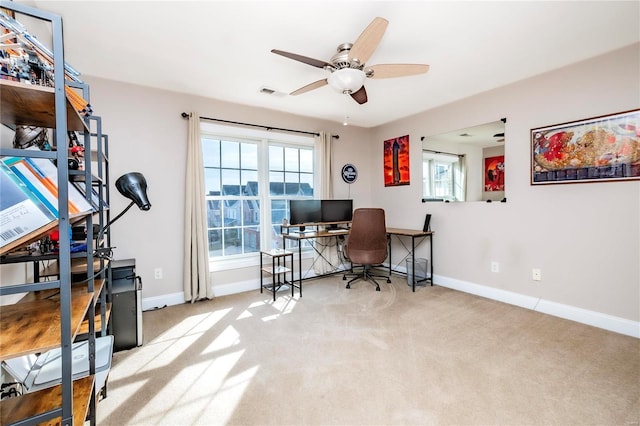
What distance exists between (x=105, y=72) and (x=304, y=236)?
2640mm

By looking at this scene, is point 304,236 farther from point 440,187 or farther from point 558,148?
point 558,148

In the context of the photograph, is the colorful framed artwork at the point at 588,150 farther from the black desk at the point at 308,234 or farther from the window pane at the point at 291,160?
the window pane at the point at 291,160

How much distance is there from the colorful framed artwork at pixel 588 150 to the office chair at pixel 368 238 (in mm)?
1687

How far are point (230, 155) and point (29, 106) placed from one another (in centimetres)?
274

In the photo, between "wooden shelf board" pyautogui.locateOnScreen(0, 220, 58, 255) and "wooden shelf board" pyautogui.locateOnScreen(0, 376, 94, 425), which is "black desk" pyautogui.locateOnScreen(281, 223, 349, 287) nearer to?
"wooden shelf board" pyautogui.locateOnScreen(0, 376, 94, 425)

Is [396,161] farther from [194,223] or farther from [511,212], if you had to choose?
[194,223]

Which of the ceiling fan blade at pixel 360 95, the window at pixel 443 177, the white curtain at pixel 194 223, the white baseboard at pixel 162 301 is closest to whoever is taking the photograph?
the ceiling fan blade at pixel 360 95

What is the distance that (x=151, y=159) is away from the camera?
10.3 ft

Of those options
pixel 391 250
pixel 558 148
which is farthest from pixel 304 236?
pixel 558 148

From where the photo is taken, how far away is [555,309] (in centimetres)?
285

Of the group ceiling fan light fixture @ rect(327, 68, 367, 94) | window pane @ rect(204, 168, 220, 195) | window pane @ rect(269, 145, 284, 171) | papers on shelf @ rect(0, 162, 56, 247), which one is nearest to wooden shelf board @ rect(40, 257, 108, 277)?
papers on shelf @ rect(0, 162, 56, 247)

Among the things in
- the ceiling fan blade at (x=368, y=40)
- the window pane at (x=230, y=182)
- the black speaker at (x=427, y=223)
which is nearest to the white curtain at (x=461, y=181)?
the black speaker at (x=427, y=223)

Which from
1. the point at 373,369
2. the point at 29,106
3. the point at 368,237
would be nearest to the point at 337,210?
the point at 368,237

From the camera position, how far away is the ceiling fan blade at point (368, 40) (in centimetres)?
166
